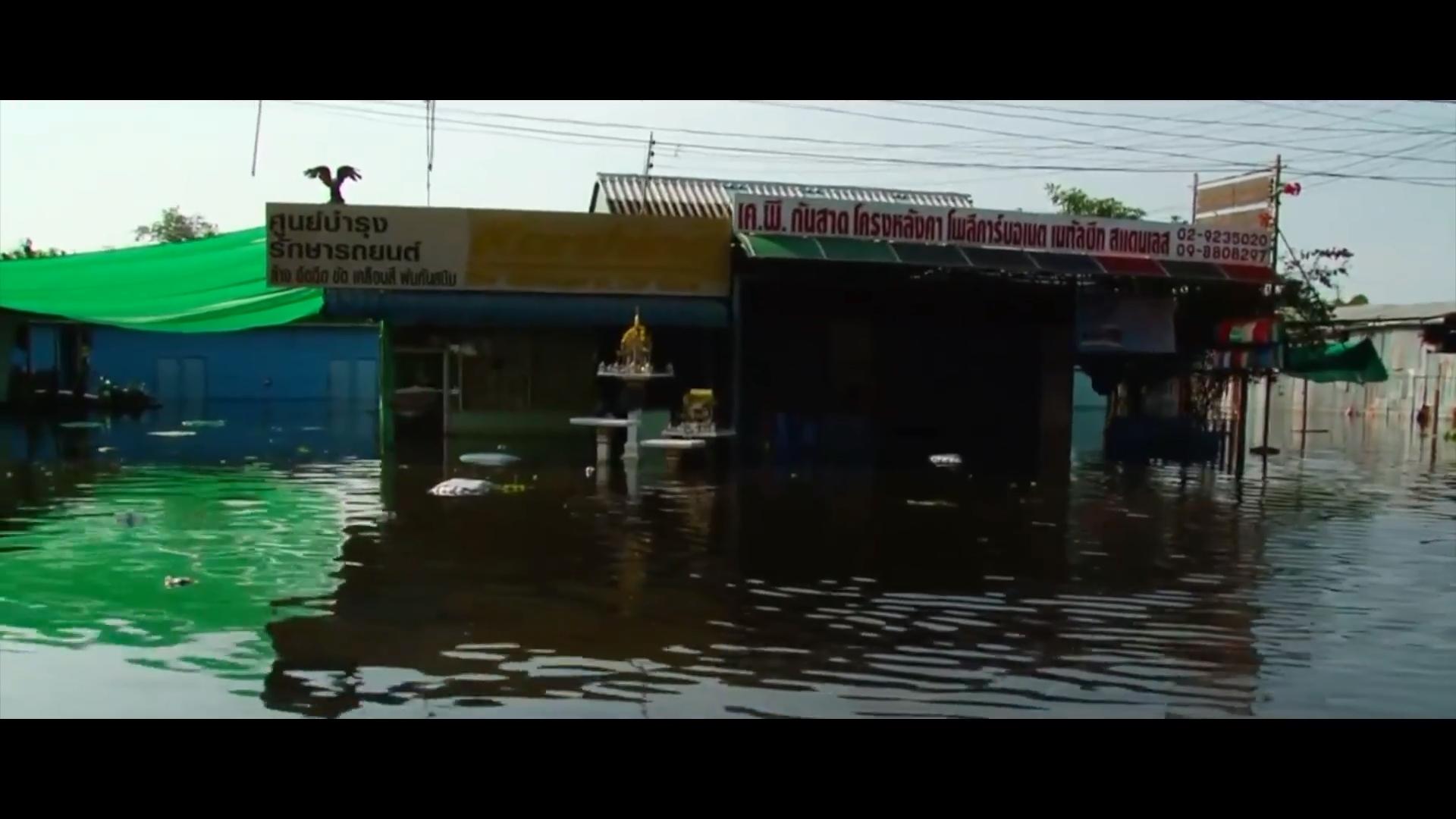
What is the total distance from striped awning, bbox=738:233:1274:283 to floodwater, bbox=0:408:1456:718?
4.36m

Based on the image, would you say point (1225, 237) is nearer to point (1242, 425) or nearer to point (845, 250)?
point (1242, 425)

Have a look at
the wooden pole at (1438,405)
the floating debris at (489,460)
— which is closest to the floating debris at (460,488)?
the floating debris at (489,460)

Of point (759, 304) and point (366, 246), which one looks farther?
point (759, 304)

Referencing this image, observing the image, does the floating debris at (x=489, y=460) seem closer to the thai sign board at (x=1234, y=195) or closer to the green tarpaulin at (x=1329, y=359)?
the thai sign board at (x=1234, y=195)

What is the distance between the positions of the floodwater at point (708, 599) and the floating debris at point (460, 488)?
0.29 metres

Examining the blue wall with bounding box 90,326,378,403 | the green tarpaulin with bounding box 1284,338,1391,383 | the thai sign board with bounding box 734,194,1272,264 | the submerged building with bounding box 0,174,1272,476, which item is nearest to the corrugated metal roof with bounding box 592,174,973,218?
the submerged building with bounding box 0,174,1272,476

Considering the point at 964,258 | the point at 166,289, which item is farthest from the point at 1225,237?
the point at 166,289

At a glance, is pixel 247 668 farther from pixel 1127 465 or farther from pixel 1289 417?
pixel 1289 417

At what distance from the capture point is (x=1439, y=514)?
14469mm

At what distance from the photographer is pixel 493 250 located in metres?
18.7

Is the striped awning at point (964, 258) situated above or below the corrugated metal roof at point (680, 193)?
below

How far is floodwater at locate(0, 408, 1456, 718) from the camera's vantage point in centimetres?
631

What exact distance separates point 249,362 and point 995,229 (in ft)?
82.5

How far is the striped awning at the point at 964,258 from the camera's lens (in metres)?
18.7
